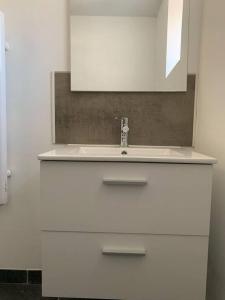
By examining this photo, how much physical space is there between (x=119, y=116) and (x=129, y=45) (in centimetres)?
37

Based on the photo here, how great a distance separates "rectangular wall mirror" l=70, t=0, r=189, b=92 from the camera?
4.69ft

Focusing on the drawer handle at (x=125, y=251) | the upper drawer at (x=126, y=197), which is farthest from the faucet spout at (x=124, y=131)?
the drawer handle at (x=125, y=251)

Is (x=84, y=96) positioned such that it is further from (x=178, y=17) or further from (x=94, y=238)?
(x=94, y=238)

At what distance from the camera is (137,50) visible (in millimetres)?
1448

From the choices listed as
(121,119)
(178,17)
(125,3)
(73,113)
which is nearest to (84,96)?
(73,113)

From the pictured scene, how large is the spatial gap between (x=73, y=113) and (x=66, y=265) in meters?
0.78

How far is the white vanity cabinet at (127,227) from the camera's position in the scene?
0.98 metres

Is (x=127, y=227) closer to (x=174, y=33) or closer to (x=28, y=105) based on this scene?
(x=28, y=105)

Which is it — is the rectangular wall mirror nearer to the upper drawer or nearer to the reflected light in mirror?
the reflected light in mirror

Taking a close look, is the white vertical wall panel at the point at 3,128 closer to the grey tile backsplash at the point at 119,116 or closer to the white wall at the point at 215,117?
the grey tile backsplash at the point at 119,116

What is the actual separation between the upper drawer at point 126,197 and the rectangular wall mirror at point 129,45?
618mm

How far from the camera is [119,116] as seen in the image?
4.89ft

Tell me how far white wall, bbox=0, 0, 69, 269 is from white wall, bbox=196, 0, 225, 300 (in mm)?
726

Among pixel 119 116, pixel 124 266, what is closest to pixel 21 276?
pixel 124 266
